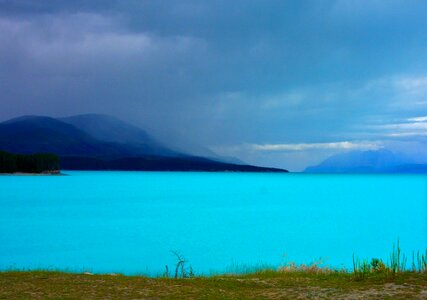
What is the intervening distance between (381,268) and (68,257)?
30.2m

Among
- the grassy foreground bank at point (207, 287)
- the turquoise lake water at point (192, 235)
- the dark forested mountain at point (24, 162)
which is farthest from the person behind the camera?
the dark forested mountain at point (24, 162)

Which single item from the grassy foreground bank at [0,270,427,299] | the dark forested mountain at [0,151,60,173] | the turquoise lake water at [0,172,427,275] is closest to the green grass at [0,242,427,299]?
the grassy foreground bank at [0,270,427,299]

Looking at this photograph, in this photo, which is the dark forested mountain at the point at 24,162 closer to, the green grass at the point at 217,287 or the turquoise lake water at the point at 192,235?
the turquoise lake water at the point at 192,235

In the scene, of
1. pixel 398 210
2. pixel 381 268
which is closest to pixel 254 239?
pixel 381 268

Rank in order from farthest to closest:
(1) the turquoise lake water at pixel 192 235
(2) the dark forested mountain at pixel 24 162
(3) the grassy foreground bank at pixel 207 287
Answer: (2) the dark forested mountain at pixel 24 162, (1) the turquoise lake water at pixel 192 235, (3) the grassy foreground bank at pixel 207 287

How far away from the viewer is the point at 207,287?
1291cm

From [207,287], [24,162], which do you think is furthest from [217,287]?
[24,162]

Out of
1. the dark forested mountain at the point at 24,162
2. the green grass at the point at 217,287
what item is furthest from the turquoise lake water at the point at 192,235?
the dark forested mountain at the point at 24,162

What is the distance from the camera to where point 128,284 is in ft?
43.6

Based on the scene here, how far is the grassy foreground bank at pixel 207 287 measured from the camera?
458 inches

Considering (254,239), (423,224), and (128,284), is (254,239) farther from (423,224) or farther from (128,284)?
(128,284)

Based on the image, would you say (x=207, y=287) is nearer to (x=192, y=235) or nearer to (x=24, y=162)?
(x=192, y=235)

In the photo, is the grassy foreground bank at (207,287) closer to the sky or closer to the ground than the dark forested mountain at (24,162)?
closer to the ground

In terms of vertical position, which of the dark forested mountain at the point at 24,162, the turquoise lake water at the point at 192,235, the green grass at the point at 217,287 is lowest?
the turquoise lake water at the point at 192,235
